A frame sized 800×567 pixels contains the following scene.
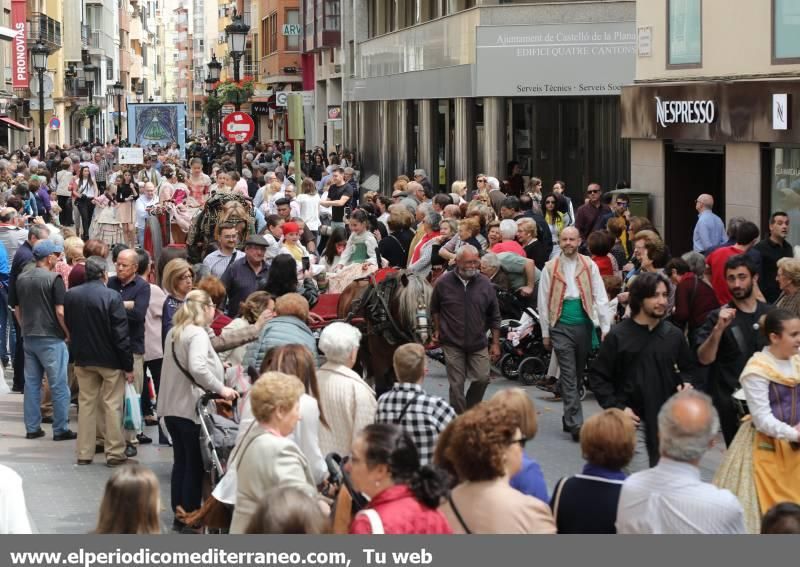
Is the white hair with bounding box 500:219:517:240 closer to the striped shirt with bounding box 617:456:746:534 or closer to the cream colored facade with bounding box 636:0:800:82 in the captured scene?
the cream colored facade with bounding box 636:0:800:82

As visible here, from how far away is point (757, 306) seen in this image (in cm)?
970

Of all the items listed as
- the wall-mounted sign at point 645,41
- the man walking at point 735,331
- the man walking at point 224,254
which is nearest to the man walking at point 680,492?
the man walking at point 735,331

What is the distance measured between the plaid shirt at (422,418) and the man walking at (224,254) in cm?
653

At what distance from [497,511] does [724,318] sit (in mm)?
3943

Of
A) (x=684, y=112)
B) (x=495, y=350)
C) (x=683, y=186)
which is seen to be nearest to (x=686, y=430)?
(x=495, y=350)

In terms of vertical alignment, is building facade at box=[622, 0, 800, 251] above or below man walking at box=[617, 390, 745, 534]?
above

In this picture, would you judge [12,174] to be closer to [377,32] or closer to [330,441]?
[377,32]

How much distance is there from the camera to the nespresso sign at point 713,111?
18078 millimetres

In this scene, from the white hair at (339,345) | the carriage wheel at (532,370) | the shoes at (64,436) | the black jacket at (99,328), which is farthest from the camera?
the carriage wheel at (532,370)

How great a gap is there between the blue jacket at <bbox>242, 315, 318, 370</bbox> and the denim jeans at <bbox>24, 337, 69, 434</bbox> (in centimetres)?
370

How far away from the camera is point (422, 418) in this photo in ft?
25.8

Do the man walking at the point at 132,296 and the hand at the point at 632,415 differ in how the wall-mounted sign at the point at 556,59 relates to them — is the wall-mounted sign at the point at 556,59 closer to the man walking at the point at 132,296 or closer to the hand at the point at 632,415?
the man walking at the point at 132,296

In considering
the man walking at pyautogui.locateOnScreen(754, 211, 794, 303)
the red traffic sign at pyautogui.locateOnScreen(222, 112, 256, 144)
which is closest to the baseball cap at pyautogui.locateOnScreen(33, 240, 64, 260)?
the man walking at pyautogui.locateOnScreen(754, 211, 794, 303)

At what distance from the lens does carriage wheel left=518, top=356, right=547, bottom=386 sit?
613 inches
